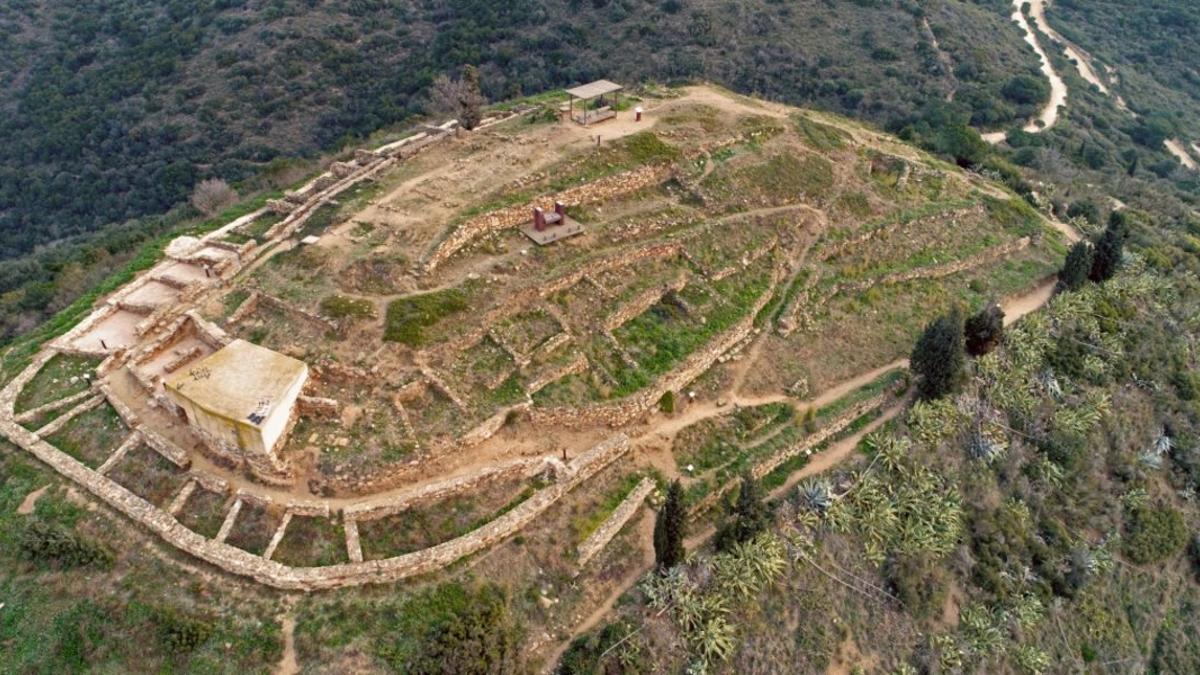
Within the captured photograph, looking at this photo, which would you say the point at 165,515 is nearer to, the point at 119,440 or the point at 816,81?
the point at 119,440

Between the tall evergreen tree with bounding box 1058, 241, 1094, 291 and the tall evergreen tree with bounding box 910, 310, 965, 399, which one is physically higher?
the tall evergreen tree with bounding box 910, 310, 965, 399

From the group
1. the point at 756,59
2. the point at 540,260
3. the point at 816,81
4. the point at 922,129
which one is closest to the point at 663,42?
the point at 756,59

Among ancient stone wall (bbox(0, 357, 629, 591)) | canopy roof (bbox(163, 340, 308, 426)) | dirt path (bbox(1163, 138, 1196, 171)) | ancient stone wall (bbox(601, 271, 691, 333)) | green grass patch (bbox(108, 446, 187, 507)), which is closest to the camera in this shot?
ancient stone wall (bbox(0, 357, 629, 591))

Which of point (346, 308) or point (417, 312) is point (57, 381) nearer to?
point (346, 308)

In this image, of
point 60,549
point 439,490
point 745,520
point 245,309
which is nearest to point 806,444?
point 745,520

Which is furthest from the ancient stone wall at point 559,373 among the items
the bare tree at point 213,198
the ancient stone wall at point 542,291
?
the bare tree at point 213,198

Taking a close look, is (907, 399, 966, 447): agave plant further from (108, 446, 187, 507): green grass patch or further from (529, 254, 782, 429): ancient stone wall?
(108, 446, 187, 507): green grass patch

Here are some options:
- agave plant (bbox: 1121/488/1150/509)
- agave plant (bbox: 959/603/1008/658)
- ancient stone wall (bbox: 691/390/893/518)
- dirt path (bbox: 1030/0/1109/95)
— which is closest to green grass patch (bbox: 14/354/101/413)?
ancient stone wall (bbox: 691/390/893/518)
